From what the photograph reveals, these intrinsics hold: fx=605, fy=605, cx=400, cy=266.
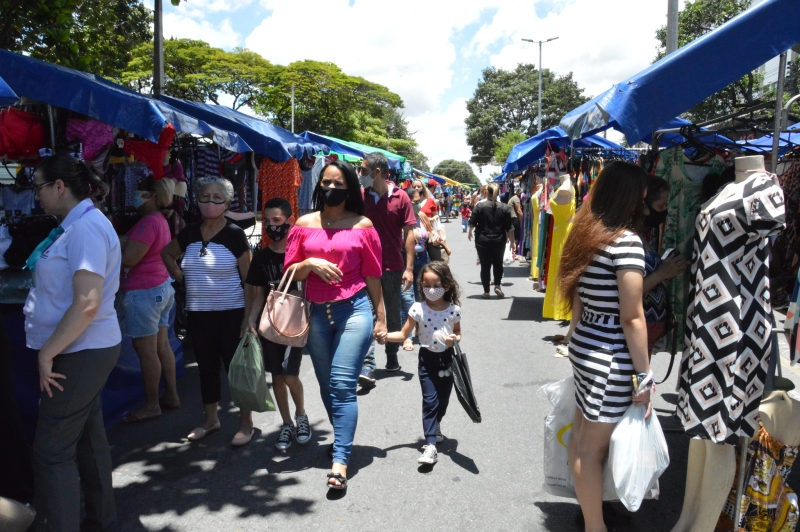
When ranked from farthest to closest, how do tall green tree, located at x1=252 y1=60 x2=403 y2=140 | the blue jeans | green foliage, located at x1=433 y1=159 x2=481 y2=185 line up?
green foliage, located at x1=433 y1=159 x2=481 y2=185
tall green tree, located at x1=252 y1=60 x2=403 y2=140
the blue jeans

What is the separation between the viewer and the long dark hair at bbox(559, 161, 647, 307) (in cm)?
274

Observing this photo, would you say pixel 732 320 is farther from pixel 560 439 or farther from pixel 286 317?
pixel 286 317

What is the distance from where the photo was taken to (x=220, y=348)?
431 centimetres

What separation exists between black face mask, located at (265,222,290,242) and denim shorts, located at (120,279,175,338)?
1171mm

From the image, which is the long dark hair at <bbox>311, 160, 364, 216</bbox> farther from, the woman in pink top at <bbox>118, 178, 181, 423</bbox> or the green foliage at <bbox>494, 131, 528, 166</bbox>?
the green foliage at <bbox>494, 131, 528, 166</bbox>

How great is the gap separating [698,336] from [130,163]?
4985 millimetres

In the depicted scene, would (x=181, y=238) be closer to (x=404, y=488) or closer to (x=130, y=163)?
(x=130, y=163)

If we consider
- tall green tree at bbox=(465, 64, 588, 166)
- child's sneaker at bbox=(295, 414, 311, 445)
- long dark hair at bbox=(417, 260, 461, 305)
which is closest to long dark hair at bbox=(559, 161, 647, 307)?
long dark hair at bbox=(417, 260, 461, 305)

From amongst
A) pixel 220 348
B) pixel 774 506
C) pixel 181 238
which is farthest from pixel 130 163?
pixel 774 506

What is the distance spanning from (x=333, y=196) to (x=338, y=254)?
0.36m

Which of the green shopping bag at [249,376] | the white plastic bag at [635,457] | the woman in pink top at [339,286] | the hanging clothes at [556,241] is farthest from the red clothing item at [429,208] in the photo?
the white plastic bag at [635,457]

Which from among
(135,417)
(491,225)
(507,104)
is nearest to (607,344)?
(135,417)

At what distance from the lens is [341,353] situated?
12.0 feet

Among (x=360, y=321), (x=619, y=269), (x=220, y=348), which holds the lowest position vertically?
(x=220, y=348)
